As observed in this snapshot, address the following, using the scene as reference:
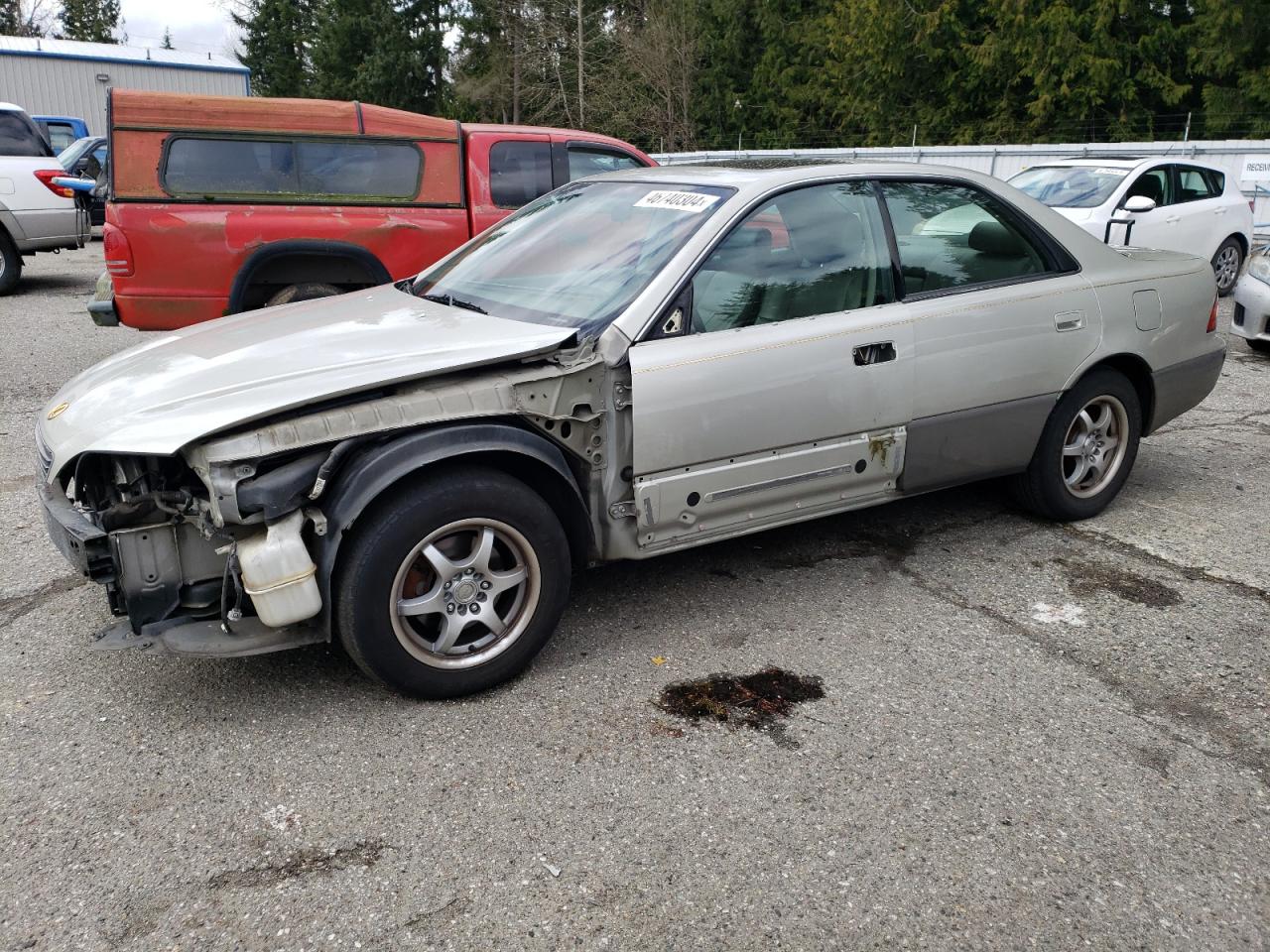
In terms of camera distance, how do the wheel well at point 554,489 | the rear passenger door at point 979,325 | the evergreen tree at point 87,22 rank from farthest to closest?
the evergreen tree at point 87,22 → the rear passenger door at point 979,325 → the wheel well at point 554,489

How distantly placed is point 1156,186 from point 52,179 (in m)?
12.5

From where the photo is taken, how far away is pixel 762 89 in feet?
138

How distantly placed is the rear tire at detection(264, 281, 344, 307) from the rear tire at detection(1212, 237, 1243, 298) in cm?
995

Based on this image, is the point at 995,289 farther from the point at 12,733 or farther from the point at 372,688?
the point at 12,733

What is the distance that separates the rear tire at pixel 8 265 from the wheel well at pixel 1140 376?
39.8 ft

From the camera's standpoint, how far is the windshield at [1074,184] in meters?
10.9

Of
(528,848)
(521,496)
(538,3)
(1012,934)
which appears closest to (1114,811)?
(1012,934)

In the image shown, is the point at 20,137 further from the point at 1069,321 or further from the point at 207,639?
the point at 1069,321

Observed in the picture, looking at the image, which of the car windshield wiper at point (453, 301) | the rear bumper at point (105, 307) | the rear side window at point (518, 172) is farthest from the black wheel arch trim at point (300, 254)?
the car windshield wiper at point (453, 301)

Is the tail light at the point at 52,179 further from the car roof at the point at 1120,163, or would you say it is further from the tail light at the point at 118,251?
the car roof at the point at 1120,163

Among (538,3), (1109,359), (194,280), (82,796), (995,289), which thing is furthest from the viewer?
(538,3)

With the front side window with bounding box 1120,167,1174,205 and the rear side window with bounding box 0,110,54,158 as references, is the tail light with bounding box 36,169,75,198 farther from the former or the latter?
the front side window with bounding box 1120,167,1174,205

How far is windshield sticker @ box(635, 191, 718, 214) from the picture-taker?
389cm

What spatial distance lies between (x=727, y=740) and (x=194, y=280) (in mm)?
5794
